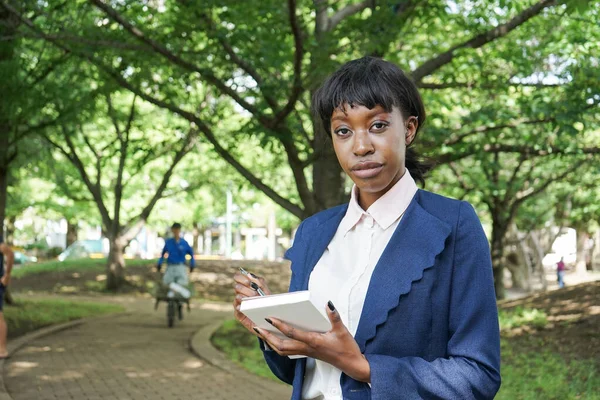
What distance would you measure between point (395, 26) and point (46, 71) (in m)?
6.78

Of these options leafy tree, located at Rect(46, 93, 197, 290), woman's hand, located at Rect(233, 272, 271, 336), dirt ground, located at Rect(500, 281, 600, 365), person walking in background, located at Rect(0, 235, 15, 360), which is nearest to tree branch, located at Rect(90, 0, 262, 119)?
person walking in background, located at Rect(0, 235, 15, 360)

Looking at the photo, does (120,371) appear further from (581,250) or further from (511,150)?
(581,250)

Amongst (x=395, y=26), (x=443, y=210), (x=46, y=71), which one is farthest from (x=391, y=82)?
(x=46, y=71)

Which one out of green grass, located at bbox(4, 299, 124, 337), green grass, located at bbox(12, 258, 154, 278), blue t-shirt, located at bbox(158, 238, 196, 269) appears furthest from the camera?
green grass, located at bbox(12, 258, 154, 278)

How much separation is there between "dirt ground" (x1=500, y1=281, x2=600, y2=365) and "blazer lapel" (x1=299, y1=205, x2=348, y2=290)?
7.85 metres

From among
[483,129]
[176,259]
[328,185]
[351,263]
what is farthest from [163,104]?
[351,263]

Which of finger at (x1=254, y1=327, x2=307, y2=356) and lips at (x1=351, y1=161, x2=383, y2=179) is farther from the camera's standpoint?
lips at (x1=351, y1=161, x2=383, y2=179)

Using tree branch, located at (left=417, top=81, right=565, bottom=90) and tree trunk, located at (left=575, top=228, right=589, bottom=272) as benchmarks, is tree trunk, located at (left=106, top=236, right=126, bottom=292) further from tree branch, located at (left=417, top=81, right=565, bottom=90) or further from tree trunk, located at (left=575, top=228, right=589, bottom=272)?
tree trunk, located at (left=575, top=228, right=589, bottom=272)

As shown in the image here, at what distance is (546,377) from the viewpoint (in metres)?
8.56

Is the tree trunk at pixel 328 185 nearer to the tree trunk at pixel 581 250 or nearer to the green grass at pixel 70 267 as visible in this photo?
the green grass at pixel 70 267

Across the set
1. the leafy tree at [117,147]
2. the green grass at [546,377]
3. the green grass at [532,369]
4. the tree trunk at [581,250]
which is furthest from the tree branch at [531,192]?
the tree trunk at [581,250]

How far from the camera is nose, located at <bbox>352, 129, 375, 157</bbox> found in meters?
2.03

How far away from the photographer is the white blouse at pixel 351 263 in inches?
80.0

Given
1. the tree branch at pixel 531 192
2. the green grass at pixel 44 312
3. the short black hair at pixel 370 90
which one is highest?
the tree branch at pixel 531 192
